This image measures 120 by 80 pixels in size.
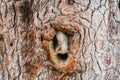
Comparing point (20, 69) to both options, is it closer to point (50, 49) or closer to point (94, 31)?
point (50, 49)

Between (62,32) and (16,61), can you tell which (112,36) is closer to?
(62,32)

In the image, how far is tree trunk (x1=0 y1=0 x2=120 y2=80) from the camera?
1684mm

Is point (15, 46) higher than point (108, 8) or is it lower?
lower

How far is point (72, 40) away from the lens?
168 cm

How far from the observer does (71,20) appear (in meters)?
1.68

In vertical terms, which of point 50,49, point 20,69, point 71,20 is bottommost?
point 20,69

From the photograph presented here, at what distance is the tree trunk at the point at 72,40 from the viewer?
5.52 feet

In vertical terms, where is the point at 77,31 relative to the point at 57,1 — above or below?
below

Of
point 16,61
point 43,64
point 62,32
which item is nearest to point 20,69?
point 16,61

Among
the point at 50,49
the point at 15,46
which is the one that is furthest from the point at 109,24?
the point at 15,46

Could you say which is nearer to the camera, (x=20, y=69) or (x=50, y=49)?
(x=50, y=49)

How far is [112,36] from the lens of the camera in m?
1.78

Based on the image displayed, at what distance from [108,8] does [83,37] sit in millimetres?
184

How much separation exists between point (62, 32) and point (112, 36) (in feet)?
0.77
